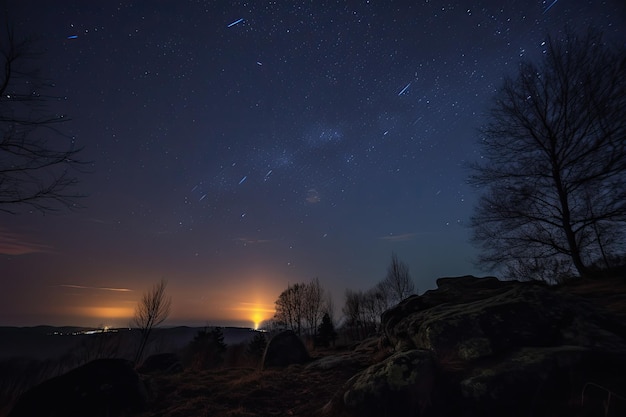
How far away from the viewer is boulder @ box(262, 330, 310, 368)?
1289 cm

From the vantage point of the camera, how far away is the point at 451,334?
588 cm

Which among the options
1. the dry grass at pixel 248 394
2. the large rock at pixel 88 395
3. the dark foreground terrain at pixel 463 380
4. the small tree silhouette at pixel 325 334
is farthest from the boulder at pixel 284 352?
the small tree silhouette at pixel 325 334

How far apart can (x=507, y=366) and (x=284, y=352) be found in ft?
36.1

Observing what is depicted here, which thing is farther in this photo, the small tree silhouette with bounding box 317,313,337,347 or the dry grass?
the small tree silhouette with bounding box 317,313,337,347

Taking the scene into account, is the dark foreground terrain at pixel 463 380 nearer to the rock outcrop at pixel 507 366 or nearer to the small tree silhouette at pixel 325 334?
the rock outcrop at pixel 507 366

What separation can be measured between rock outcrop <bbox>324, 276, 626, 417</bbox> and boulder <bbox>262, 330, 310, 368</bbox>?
8064 mm

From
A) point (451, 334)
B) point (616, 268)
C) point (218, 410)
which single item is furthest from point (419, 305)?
point (616, 268)

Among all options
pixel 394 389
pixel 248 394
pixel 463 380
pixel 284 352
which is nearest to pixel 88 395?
pixel 248 394

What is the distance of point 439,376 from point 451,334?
1290mm

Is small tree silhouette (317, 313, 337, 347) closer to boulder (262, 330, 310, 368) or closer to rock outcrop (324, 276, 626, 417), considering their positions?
boulder (262, 330, 310, 368)

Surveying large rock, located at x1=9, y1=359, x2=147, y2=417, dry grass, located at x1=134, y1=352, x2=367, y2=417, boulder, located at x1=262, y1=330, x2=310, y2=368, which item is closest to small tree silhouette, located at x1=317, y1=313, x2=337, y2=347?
boulder, located at x1=262, y1=330, x2=310, y2=368

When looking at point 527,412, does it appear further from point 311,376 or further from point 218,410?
point 311,376

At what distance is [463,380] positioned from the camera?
15.1 ft

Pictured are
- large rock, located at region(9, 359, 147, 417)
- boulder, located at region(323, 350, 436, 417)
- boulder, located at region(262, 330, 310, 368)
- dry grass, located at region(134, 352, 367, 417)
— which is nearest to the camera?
boulder, located at region(323, 350, 436, 417)
